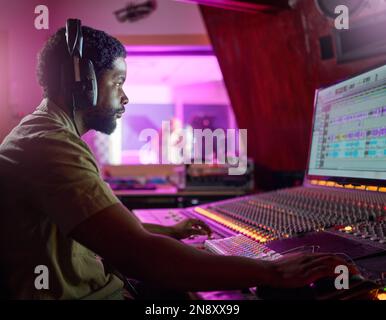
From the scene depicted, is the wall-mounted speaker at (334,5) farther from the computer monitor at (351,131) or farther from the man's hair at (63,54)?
the man's hair at (63,54)

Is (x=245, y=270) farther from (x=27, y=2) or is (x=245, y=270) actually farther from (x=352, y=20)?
(x=27, y=2)

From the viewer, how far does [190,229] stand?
125cm

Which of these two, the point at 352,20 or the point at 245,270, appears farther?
the point at 352,20

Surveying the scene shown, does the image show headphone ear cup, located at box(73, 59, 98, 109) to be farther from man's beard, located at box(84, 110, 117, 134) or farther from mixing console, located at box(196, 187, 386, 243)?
mixing console, located at box(196, 187, 386, 243)

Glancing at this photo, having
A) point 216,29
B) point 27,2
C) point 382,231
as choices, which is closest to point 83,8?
point 27,2

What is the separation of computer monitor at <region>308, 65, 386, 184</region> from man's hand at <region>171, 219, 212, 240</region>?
0.47 metres

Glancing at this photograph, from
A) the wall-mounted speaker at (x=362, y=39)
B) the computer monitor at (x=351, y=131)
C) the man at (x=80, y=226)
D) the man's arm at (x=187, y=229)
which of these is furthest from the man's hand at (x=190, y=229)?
the wall-mounted speaker at (x=362, y=39)

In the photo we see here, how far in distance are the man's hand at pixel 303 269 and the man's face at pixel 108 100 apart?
0.58 metres

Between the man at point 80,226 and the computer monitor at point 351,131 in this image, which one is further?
the computer monitor at point 351,131

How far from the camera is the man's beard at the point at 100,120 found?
1064 mm

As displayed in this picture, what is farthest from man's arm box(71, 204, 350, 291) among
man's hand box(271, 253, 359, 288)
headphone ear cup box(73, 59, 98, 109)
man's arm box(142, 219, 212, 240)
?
man's arm box(142, 219, 212, 240)

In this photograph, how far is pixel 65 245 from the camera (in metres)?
0.88

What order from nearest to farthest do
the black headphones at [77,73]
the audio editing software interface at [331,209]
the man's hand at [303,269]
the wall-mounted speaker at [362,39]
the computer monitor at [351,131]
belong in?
the man's hand at [303,269] < the audio editing software interface at [331,209] < the black headphones at [77,73] < the computer monitor at [351,131] < the wall-mounted speaker at [362,39]
